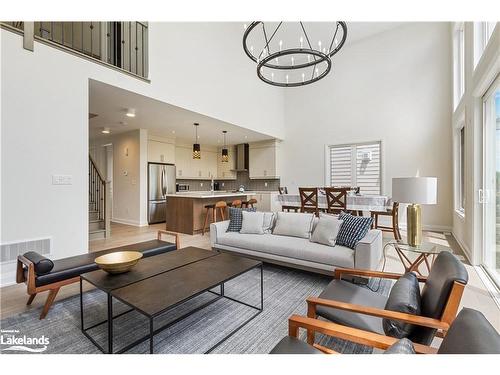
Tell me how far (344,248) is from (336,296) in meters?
1.14

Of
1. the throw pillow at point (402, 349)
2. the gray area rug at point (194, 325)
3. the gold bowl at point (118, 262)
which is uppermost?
the throw pillow at point (402, 349)

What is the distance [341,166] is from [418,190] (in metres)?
4.55

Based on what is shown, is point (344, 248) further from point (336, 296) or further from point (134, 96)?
point (134, 96)

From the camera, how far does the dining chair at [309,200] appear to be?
15.7ft

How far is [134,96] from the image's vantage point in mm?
4008

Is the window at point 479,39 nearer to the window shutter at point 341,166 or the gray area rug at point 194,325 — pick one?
the gray area rug at point 194,325

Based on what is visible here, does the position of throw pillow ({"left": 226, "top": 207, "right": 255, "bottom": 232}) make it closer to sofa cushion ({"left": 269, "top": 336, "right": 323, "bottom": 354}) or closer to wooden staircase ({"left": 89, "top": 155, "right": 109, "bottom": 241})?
sofa cushion ({"left": 269, "top": 336, "right": 323, "bottom": 354})

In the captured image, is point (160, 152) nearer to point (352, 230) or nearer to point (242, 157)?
point (242, 157)

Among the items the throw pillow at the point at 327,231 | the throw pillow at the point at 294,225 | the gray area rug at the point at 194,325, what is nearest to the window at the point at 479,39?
the throw pillow at the point at 327,231

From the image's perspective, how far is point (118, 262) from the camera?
1862 millimetres

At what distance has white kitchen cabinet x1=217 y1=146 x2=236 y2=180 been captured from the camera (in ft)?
29.6

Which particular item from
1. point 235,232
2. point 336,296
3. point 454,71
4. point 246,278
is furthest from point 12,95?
point 454,71

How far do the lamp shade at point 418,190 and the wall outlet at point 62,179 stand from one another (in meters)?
4.09
